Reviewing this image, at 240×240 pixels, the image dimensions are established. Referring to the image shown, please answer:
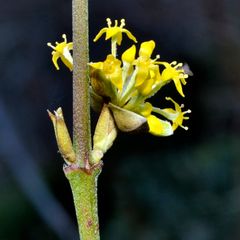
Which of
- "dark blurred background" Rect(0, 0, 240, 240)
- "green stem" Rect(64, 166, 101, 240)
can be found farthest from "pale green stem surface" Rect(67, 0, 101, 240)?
"dark blurred background" Rect(0, 0, 240, 240)

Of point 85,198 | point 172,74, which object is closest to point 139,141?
point 172,74

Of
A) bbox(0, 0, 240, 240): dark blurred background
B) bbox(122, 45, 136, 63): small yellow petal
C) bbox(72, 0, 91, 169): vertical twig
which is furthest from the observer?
bbox(0, 0, 240, 240): dark blurred background

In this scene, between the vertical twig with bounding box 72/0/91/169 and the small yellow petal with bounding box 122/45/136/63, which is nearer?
the vertical twig with bounding box 72/0/91/169

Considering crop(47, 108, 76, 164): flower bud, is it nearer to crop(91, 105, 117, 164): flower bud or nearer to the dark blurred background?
crop(91, 105, 117, 164): flower bud
